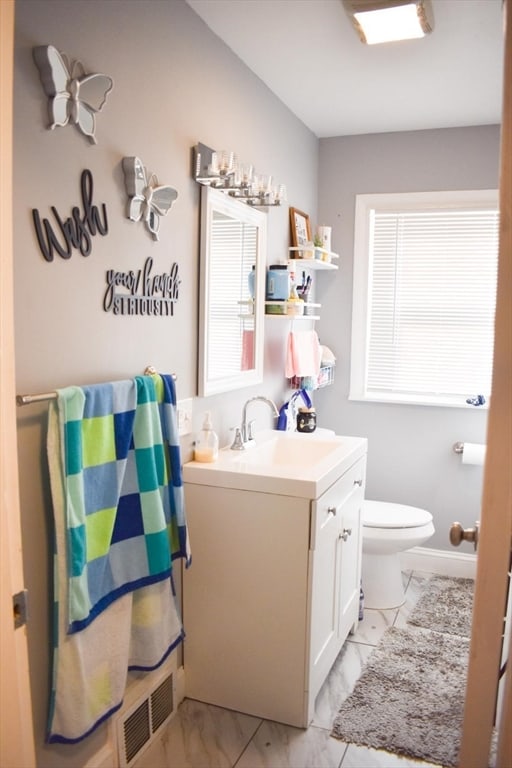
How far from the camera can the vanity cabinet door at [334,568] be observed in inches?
84.7

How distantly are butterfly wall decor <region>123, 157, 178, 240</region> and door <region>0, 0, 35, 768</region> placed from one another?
767 millimetres

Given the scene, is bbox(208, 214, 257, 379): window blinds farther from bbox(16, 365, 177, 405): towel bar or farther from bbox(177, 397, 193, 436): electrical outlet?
bbox(16, 365, 177, 405): towel bar

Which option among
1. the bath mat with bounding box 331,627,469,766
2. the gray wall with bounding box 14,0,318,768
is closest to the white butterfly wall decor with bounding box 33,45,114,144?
the gray wall with bounding box 14,0,318,768

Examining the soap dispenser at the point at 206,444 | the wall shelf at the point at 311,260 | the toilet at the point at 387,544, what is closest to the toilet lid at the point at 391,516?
the toilet at the point at 387,544

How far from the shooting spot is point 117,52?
1.76m

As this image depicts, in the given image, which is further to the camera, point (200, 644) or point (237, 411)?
point (237, 411)

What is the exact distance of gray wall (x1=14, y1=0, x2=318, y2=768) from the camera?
1.46m

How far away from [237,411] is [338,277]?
137 centimetres

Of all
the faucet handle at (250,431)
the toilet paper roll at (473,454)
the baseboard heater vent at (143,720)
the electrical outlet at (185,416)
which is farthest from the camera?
the toilet paper roll at (473,454)

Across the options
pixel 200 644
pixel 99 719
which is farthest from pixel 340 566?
pixel 99 719

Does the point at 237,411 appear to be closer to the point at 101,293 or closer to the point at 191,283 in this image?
the point at 191,283

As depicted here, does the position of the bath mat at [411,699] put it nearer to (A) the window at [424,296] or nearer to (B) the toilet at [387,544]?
(B) the toilet at [387,544]

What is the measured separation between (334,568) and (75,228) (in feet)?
5.13

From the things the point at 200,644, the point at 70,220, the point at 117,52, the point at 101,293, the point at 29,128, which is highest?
the point at 117,52
